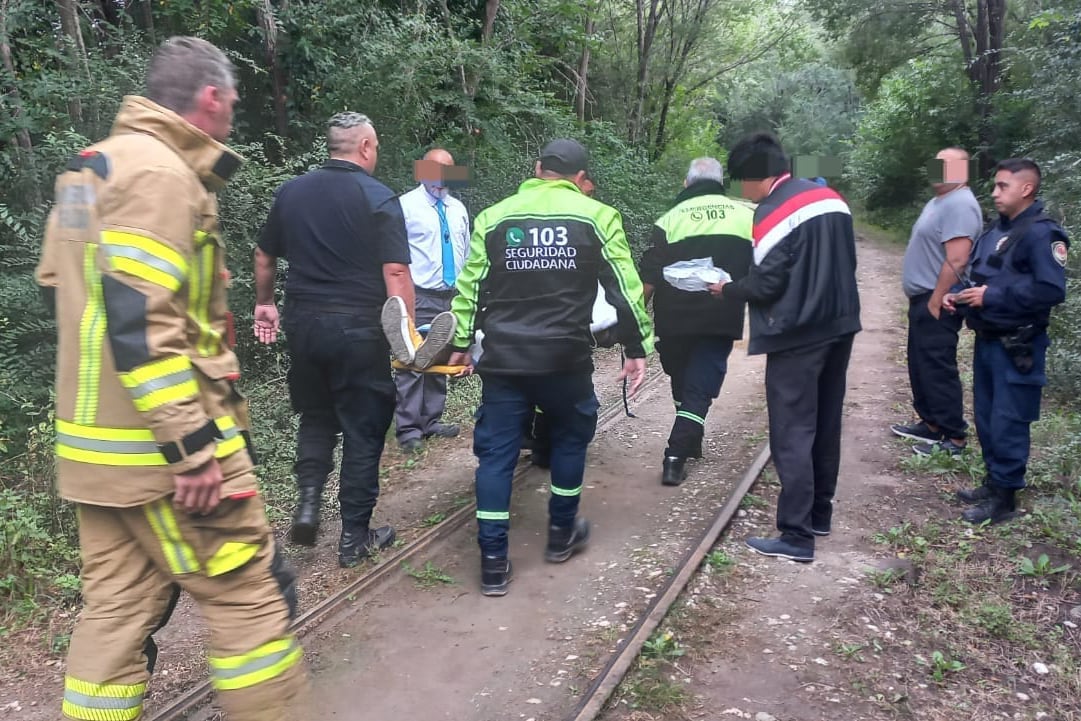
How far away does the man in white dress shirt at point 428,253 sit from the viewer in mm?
6672

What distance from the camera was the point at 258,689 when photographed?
2.55m

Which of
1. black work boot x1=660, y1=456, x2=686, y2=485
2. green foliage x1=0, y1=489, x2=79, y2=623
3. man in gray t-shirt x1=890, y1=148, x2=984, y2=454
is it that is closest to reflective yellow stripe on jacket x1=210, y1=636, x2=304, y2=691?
green foliage x1=0, y1=489, x2=79, y2=623

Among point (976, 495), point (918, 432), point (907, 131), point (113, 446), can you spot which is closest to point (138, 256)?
point (113, 446)

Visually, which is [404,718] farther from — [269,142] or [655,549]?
[269,142]

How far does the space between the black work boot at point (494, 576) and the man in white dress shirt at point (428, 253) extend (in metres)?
2.53

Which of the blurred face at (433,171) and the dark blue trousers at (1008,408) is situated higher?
the blurred face at (433,171)

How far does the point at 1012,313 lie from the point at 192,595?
4455mm

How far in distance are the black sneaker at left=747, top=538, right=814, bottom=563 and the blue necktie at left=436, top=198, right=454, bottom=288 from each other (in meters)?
3.28

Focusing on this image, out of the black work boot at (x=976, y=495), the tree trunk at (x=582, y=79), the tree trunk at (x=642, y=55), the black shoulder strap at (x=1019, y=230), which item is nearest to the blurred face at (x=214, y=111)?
the black shoulder strap at (x=1019, y=230)

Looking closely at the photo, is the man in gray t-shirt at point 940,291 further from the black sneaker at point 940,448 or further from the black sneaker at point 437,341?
the black sneaker at point 437,341

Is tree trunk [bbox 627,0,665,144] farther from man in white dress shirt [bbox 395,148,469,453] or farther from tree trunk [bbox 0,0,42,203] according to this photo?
tree trunk [bbox 0,0,42,203]

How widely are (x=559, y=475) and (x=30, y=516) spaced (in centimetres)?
284

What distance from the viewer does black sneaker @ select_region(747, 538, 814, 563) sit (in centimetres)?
469

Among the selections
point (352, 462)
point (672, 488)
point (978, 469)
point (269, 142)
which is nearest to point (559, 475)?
point (352, 462)
